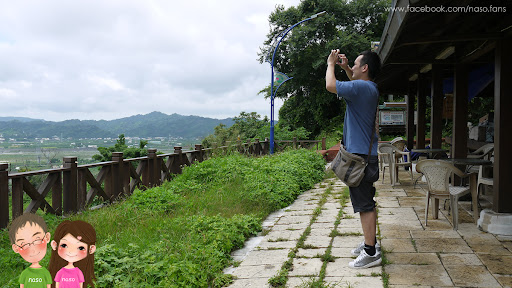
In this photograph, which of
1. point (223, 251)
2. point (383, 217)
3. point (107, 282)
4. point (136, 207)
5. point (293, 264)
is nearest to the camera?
point (107, 282)

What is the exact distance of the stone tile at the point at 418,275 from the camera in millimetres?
3143

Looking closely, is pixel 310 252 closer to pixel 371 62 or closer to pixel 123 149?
pixel 371 62

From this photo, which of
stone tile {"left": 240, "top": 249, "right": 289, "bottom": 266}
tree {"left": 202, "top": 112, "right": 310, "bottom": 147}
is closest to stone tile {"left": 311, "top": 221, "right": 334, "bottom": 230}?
stone tile {"left": 240, "top": 249, "right": 289, "bottom": 266}

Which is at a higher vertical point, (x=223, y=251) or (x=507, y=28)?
(x=507, y=28)

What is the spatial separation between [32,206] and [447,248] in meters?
5.42

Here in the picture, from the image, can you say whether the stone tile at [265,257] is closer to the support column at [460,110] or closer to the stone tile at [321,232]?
the stone tile at [321,232]

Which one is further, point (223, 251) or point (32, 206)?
point (32, 206)

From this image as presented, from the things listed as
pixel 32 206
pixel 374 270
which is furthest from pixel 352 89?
pixel 32 206

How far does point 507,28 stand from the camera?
4.69 meters

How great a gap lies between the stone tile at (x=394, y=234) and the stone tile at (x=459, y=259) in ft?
2.35

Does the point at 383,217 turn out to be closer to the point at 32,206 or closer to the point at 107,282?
the point at 107,282

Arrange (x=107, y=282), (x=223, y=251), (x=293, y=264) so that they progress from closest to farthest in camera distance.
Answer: (x=107, y=282)
(x=293, y=264)
(x=223, y=251)

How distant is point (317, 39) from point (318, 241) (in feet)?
80.6

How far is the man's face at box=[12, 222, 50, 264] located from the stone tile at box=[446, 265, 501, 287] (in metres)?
2.85
